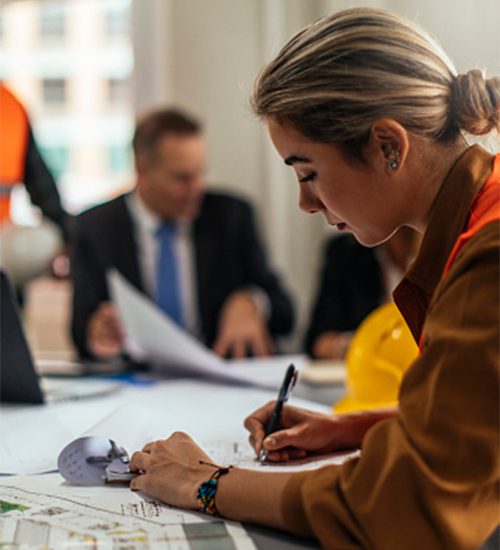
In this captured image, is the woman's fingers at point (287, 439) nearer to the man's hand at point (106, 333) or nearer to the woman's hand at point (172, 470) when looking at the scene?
the woman's hand at point (172, 470)

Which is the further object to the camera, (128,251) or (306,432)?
(128,251)

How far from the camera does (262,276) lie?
107 inches

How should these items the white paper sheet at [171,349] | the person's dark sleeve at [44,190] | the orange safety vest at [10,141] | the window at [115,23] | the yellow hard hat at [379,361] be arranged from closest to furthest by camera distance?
the yellow hard hat at [379,361] → the white paper sheet at [171,349] → the orange safety vest at [10,141] → the person's dark sleeve at [44,190] → the window at [115,23]

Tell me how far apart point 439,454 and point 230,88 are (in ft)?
9.00

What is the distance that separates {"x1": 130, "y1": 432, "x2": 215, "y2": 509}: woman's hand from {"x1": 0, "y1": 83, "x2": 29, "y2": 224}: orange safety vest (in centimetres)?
182

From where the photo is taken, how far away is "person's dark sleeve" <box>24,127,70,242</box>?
9.46 ft

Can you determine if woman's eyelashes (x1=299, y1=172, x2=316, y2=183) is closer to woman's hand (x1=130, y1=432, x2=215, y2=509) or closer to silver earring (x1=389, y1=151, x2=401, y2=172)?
silver earring (x1=389, y1=151, x2=401, y2=172)

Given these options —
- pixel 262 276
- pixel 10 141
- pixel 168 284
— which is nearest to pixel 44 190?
pixel 10 141

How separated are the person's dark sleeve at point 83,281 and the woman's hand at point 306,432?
135cm

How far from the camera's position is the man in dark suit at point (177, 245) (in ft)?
8.32

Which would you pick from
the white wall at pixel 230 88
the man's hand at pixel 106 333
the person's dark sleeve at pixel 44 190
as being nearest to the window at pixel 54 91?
the white wall at pixel 230 88

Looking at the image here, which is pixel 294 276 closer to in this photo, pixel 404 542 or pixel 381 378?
pixel 381 378

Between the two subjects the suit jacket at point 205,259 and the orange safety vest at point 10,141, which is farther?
the orange safety vest at point 10,141

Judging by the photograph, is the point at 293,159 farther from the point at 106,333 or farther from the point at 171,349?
the point at 106,333
